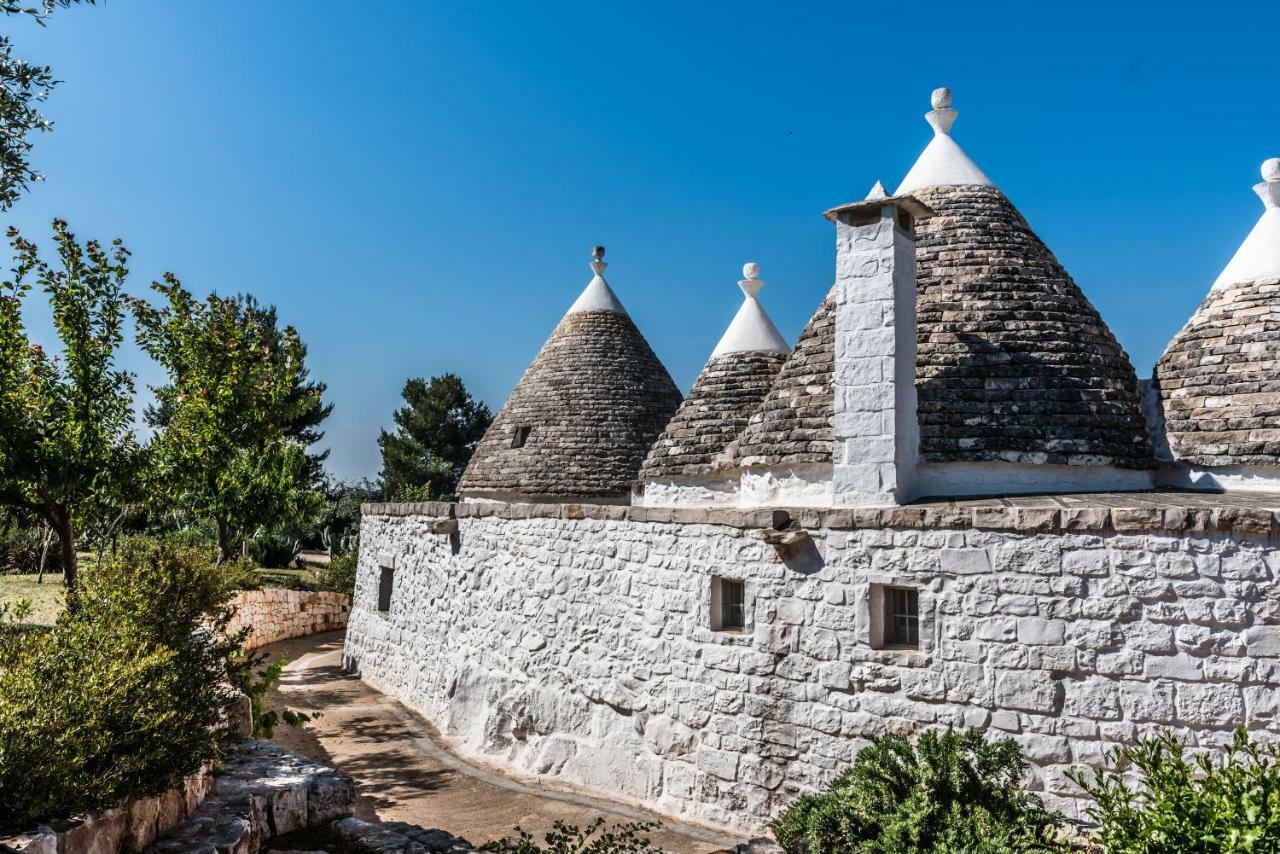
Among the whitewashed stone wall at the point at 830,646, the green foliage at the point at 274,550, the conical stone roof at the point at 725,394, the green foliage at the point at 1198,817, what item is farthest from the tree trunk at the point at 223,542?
the green foliage at the point at 1198,817

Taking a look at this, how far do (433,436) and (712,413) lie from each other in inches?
1043

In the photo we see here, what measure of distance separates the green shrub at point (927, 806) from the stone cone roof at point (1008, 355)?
3.00 meters

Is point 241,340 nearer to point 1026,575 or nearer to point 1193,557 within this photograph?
point 1026,575

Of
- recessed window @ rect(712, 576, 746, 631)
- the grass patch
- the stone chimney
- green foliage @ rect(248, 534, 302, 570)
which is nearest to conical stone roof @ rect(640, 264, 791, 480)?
recessed window @ rect(712, 576, 746, 631)

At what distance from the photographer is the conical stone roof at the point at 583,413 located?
46.6ft

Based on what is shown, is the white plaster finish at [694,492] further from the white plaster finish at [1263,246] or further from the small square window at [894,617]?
the white plaster finish at [1263,246]

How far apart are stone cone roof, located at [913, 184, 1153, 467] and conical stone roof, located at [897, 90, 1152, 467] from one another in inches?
0.4

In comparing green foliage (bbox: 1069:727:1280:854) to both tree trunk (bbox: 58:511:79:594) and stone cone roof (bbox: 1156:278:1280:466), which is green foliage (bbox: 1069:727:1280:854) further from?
tree trunk (bbox: 58:511:79:594)

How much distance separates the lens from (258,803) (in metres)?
5.55

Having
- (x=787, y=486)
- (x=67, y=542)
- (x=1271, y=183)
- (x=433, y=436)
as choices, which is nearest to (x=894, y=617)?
(x=787, y=486)

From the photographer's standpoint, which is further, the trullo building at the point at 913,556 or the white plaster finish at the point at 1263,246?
the white plaster finish at the point at 1263,246

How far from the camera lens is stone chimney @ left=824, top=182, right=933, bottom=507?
751 cm

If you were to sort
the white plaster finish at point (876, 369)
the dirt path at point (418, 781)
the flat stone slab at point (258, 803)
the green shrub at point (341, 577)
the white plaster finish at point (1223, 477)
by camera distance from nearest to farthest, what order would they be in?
the flat stone slab at point (258, 803) < the white plaster finish at point (876, 369) < the dirt path at point (418, 781) < the white plaster finish at point (1223, 477) < the green shrub at point (341, 577)

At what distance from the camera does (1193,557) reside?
5.59 metres
